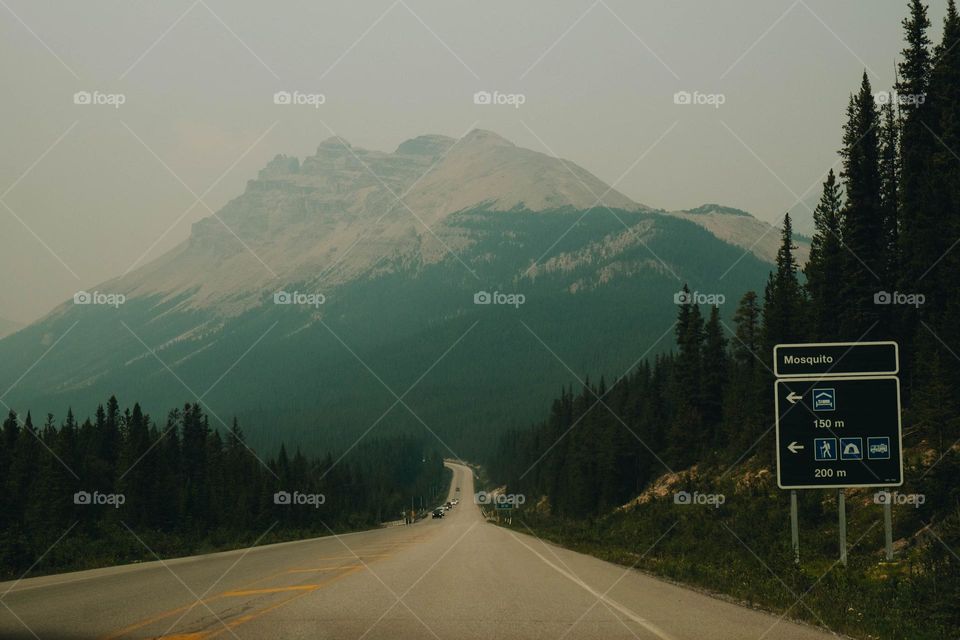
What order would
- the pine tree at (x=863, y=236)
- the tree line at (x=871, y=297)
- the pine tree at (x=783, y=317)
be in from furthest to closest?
the pine tree at (x=783, y=317)
the pine tree at (x=863, y=236)
the tree line at (x=871, y=297)

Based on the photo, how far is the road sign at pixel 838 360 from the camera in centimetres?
2028

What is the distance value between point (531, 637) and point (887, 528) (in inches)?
488

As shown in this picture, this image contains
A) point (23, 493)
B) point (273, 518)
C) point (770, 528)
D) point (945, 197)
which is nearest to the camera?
point (770, 528)

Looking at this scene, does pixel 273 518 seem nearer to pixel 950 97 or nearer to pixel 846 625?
pixel 950 97

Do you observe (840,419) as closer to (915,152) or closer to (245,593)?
(245,593)

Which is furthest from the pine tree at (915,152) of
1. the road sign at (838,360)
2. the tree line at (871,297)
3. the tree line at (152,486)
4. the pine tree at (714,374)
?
the tree line at (152,486)

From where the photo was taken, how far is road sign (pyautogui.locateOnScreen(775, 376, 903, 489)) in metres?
20.2

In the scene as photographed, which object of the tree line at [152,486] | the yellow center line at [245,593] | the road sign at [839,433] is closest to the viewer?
the yellow center line at [245,593]

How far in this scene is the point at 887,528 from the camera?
20.3 m

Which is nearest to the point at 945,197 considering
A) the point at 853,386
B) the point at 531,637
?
the point at 853,386

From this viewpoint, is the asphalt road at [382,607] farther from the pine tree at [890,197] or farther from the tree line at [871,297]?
the pine tree at [890,197]

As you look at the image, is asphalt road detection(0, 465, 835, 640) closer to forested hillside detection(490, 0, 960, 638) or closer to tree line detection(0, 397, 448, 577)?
forested hillside detection(490, 0, 960, 638)

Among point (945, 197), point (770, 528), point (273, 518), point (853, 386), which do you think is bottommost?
point (273, 518)

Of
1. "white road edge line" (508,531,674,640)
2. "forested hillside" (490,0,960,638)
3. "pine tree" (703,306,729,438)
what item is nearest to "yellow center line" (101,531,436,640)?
"white road edge line" (508,531,674,640)
